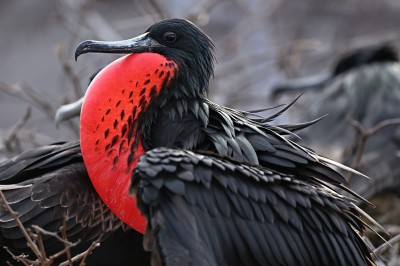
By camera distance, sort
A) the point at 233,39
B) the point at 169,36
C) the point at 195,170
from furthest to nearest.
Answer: the point at 233,39 → the point at 169,36 → the point at 195,170

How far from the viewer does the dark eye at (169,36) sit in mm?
2711

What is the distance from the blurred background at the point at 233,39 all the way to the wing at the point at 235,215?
4.73ft

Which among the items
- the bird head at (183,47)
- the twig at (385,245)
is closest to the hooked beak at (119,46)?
the bird head at (183,47)

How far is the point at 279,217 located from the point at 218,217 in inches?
7.5

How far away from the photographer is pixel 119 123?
2609 mm

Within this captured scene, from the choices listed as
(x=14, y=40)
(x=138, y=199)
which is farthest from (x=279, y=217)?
Result: (x=14, y=40)

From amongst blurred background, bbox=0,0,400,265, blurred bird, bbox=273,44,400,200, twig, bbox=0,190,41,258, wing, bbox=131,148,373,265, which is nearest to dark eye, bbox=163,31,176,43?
wing, bbox=131,148,373,265

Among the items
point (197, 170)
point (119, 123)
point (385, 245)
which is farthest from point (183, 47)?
point (385, 245)

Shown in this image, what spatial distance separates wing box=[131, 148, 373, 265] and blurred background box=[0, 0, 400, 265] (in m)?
1.44

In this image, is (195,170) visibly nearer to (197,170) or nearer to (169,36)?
(197,170)

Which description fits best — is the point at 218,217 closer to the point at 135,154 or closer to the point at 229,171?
the point at 229,171

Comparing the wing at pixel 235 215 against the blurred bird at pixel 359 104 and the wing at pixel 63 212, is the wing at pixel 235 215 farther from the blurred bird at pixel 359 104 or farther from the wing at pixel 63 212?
the blurred bird at pixel 359 104

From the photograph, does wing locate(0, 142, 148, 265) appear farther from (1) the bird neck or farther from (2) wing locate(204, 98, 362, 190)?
(2) wing locate(204, 98, 362, 190)

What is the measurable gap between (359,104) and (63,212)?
232 centimetres
